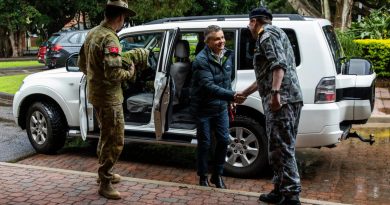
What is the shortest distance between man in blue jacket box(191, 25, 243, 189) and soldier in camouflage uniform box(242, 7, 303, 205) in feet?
1.70

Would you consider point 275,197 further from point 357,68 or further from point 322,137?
point 357,68

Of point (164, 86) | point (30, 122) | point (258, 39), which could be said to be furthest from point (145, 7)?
point (258, 39)

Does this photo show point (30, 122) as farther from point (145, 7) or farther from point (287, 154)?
point (145, 7)

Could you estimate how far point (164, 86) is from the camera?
596 centimetres

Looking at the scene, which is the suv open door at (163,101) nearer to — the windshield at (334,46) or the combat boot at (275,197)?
the combat boot at (275,197)

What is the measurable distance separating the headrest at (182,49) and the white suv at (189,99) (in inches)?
0.5

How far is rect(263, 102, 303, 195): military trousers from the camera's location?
4797 mm

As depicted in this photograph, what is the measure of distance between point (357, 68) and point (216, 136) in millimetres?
2232

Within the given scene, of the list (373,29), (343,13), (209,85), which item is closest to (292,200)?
(209,85)

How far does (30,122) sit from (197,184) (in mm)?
2792

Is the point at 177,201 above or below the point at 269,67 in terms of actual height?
below

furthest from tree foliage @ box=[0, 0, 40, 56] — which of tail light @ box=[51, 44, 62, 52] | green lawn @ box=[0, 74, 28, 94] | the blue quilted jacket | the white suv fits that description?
the blue quilted jacket

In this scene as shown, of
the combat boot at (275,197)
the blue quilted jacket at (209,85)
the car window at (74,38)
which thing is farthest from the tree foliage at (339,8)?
the combat boot at (275,197)

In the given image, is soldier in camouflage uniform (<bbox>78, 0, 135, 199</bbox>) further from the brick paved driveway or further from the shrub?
the shrub
